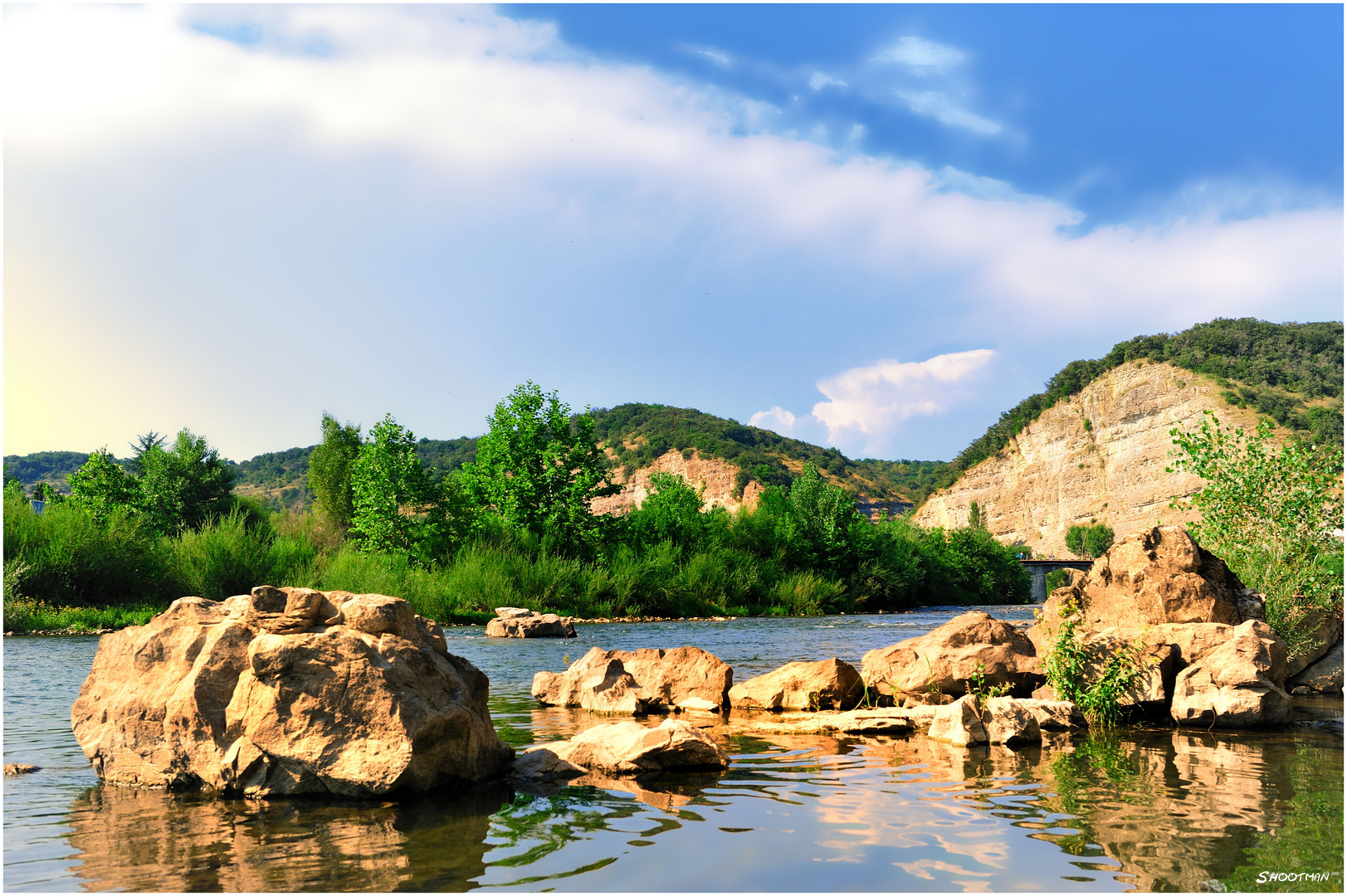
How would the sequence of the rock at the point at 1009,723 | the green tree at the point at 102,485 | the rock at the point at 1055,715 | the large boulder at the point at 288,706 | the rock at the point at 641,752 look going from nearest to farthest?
the large boulder at the point at 288,706, the rock at the point at 641,752, the rock at the point at 1009,723, the rock at the point at 1055,715, the green tree at the point at 102,485

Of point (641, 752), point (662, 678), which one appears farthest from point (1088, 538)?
point (641, 752)

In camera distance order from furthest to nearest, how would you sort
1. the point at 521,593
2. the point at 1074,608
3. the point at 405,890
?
the point at 521,593 → the point at 1074,608 → the point at 405,890

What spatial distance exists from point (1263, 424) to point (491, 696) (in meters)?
14.4

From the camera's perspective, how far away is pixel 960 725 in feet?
34.9

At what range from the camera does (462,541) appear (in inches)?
1922

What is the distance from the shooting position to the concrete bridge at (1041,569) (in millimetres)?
86050

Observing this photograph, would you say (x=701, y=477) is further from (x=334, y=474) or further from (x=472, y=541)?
(x=472, y=541)

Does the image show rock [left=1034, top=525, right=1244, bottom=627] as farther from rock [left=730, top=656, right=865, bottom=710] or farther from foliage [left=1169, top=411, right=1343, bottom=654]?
rock [left=730, top=656, right=865, bottom=710]

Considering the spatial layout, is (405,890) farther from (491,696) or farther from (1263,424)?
(1263,424)

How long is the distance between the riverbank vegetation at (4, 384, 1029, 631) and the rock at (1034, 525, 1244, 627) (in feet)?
102

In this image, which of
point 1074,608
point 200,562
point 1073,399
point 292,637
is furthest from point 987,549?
point 292,637

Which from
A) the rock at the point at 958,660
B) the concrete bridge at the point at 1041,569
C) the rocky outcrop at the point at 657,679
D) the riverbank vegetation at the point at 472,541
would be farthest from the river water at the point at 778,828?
the concrete bridge at the point at 1041,569

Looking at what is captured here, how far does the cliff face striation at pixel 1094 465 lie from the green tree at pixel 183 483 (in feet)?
321

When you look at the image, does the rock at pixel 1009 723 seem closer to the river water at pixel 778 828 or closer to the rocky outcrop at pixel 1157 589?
the river water at pixel 778 828
